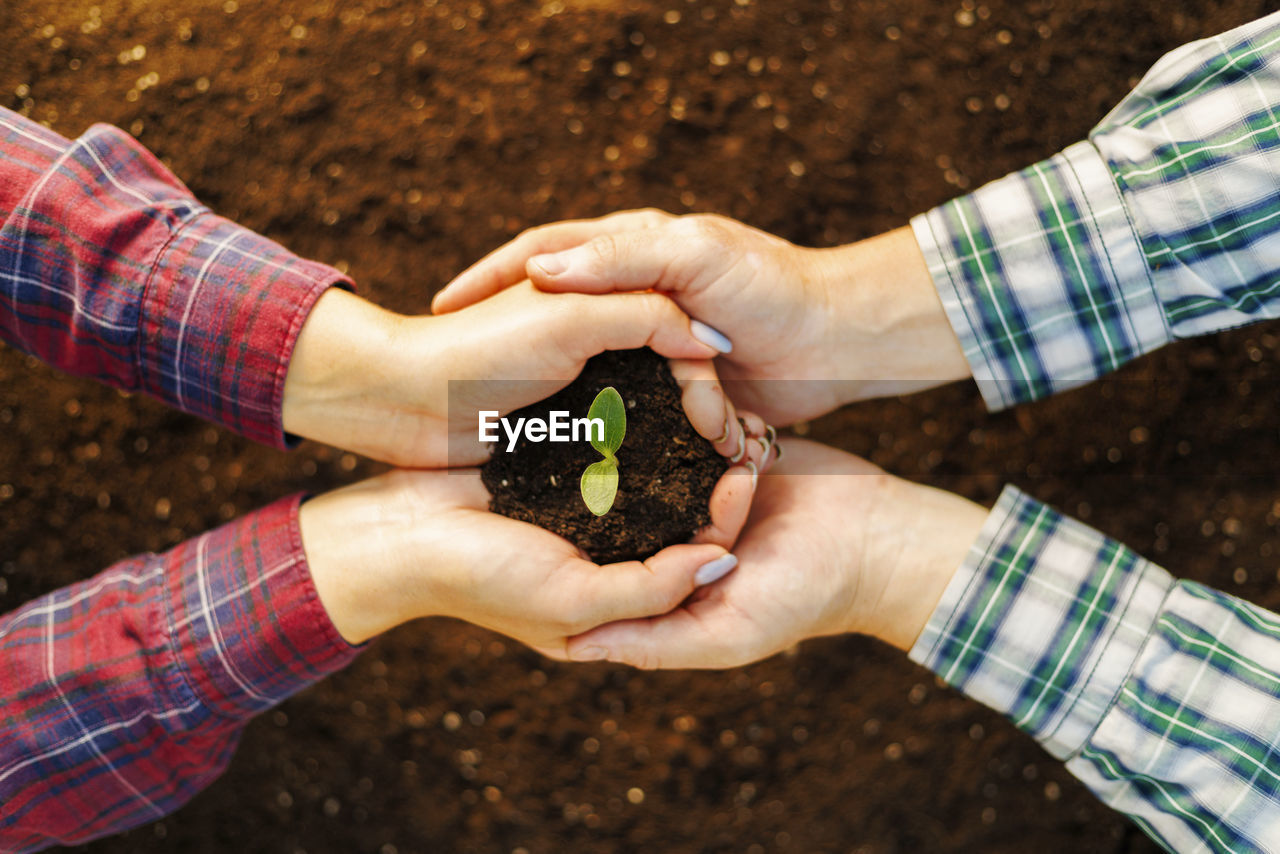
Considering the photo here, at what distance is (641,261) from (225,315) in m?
0.50

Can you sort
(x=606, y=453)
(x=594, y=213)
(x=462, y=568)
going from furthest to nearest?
(x=594, y=213), (x=462, y=568), (x=606, y=453)

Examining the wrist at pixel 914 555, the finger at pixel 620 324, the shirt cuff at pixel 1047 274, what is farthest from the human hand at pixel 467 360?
the shirt cuff at pixel 1047 274

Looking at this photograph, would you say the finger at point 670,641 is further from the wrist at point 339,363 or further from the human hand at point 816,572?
the wrist at point 339,363

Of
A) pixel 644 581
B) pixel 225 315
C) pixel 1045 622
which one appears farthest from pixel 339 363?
pixel 1045 622

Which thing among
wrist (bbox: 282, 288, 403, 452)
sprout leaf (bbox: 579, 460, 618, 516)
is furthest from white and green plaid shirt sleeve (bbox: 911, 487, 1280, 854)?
wrist (bbox: 282, 288, 403, 452)

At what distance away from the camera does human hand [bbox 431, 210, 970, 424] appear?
1.06 m

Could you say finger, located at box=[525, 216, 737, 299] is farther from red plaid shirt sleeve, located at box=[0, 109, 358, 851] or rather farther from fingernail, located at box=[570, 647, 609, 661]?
fingernail, located at box=[570, 647, 609, 661]

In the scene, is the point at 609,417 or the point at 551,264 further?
the point at 551,264

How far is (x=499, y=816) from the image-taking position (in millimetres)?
1392

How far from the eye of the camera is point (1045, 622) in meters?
1.07

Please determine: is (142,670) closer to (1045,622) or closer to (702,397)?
(702,397)

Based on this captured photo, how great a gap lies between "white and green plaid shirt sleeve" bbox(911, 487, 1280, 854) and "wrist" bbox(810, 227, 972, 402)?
0.21 m

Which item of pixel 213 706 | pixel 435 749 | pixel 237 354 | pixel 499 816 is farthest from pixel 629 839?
pixel 237 354

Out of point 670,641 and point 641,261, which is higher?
point 641,261
